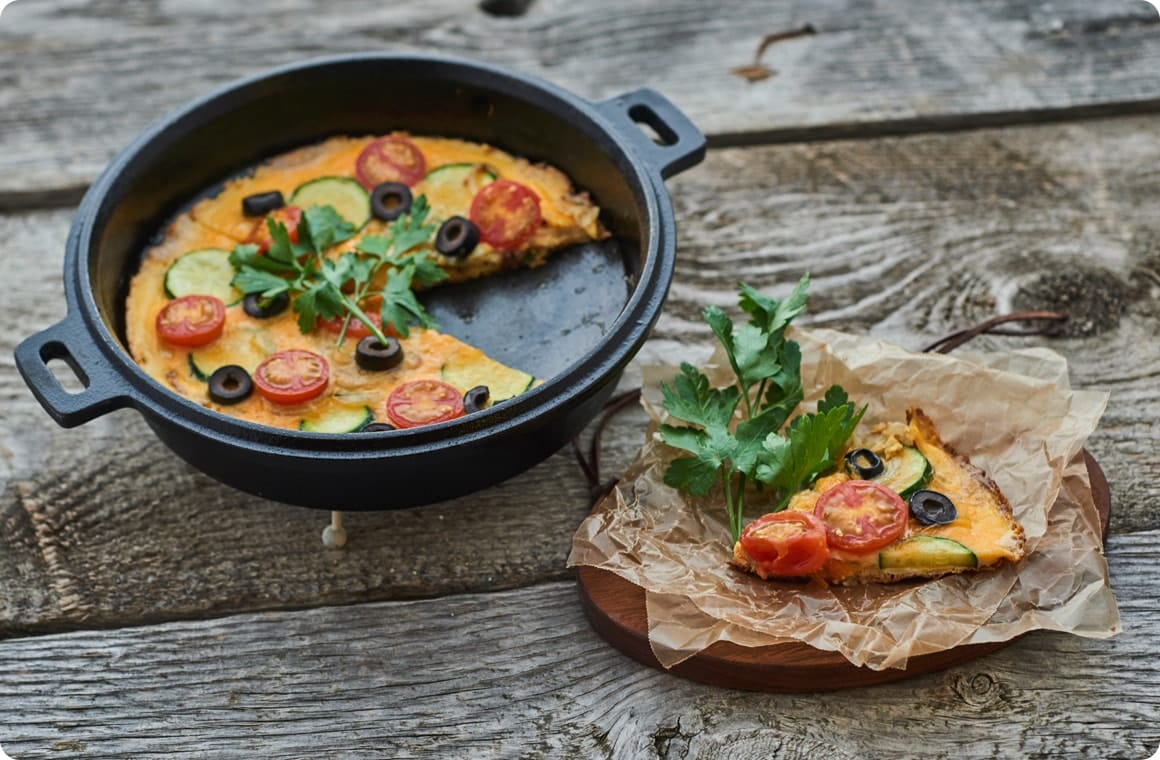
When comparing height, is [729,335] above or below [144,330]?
below

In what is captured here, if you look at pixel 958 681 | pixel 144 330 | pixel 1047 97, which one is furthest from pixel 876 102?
pixel 144 330

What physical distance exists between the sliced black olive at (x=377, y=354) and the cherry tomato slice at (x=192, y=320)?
1.45ft

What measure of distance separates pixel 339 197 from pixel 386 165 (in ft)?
Answer: 0.66

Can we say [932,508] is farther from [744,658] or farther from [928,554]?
[744,658]

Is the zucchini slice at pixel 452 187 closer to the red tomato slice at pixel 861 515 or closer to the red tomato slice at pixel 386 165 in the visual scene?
the red tomato slice at pixel 386 165

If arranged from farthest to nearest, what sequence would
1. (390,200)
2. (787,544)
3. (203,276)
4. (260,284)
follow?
(390,200), (203,276), (260,284), (787,544)

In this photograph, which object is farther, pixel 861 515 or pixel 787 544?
pixel 861 515

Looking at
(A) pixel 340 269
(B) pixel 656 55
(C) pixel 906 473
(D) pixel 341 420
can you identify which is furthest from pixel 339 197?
(C) pixel 906 473

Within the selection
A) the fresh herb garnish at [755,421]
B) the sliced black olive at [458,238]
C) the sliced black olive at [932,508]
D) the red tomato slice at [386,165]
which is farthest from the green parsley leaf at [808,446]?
the red tomato slice at [386,165]

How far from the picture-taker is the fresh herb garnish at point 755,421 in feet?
11.8

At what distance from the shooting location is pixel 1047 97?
523 cm

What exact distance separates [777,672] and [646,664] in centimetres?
38

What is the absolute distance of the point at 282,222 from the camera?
4297mm

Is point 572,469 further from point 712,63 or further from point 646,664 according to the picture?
point 712,63
